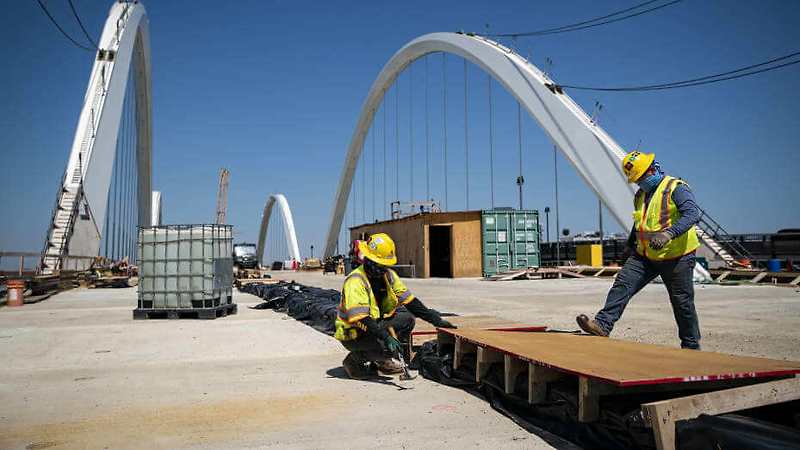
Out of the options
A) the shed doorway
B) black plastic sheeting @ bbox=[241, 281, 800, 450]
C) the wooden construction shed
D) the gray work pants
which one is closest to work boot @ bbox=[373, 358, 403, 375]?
black plastic sheeting @ bbox=[241, 281, 800, 450]

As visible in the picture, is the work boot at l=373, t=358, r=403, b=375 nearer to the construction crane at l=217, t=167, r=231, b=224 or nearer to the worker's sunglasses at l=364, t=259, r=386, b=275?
the worker's sunglasses at l=364, t=259, r=386, b=275

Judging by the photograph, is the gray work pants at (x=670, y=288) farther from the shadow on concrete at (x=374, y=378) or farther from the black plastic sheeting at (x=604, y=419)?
the shadow on concrete at (x=374, y=378)

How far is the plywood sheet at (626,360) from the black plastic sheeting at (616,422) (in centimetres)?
17

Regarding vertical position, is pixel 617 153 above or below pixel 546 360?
above

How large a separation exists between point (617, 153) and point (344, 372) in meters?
16.7

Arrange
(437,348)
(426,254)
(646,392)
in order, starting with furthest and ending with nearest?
(426,254) < (437,348) < (646,392)

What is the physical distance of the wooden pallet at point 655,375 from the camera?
258cm

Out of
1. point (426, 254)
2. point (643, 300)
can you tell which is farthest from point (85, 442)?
point (426, 254)

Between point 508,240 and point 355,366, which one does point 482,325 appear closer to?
point 355,366

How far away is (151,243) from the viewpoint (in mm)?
10914

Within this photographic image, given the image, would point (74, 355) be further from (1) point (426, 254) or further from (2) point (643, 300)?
(1) point (426, 254)

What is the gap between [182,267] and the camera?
10.8 m

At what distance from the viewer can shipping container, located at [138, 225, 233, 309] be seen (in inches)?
419

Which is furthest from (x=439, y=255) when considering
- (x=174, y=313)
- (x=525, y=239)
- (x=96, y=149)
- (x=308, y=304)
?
(x=308, y=304)
